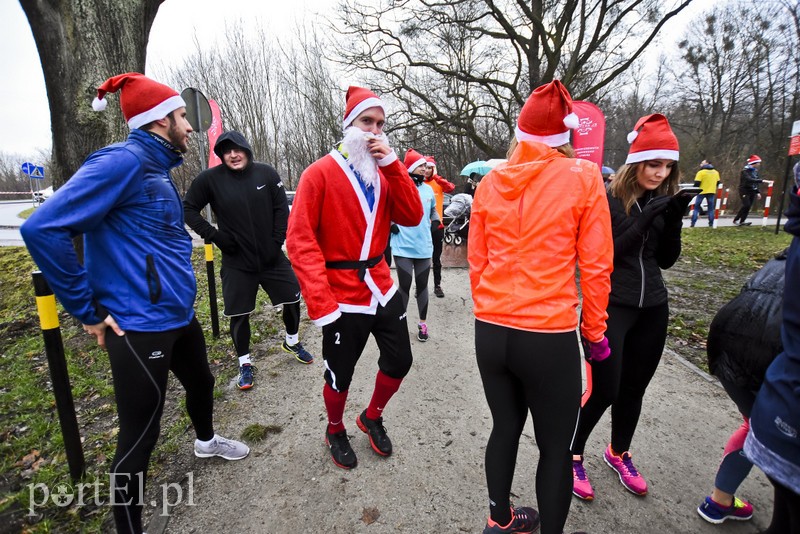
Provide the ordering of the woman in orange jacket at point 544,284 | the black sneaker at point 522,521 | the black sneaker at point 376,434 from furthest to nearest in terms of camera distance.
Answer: the black sneaker at point 376,434 → the black sneaker at point 522,521 → the woman in orange jacket at point 544,284

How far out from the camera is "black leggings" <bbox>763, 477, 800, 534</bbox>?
1.21 metres

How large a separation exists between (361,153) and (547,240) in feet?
3.97

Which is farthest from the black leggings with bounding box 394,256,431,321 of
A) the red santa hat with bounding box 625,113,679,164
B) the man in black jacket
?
the red santa hat with bounding box 625,113,679,164

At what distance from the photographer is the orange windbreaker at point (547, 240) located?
1.56 metres

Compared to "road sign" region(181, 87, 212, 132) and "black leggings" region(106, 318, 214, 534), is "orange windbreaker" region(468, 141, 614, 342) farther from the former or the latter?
"road sign" region(181, 87, 212, 132)

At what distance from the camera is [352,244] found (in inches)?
92.2

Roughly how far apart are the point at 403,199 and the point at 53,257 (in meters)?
1.71

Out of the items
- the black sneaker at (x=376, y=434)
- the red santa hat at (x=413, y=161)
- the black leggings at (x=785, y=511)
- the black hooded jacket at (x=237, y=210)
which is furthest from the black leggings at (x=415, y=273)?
the black leggings at (x=785, y=511)

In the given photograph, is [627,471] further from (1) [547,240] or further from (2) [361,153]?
(2) [361,153]

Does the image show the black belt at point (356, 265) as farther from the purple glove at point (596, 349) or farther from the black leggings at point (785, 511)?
the black leggings at point (785, 511)

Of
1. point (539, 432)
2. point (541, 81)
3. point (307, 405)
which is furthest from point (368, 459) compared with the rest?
point (541, 81)

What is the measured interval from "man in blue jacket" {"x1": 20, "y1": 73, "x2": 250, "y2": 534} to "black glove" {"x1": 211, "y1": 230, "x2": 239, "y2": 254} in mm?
1487

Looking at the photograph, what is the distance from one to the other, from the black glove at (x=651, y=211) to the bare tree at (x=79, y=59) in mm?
5214

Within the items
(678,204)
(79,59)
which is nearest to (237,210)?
(79,59)
